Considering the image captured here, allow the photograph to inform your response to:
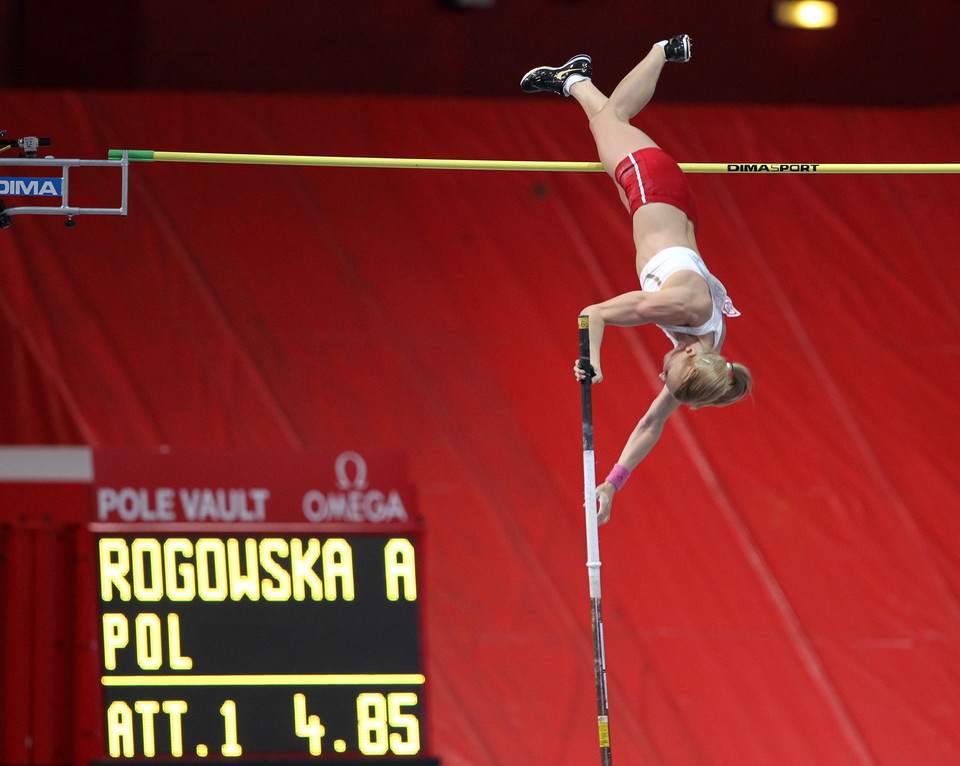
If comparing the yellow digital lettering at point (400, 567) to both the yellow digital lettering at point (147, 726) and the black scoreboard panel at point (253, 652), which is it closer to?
the black scoreboard panel at point (253, 652)

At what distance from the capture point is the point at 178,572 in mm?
4141

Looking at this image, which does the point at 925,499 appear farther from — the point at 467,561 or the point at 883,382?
the point at 467,561

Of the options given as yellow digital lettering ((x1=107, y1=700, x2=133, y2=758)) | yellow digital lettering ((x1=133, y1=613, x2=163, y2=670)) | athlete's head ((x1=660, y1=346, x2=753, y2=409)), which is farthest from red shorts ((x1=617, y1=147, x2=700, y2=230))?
yellow digital lettering ((x1=107, y1=700, x2=133, y2=758))

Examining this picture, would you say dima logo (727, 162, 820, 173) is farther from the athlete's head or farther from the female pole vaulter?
the athlete's head

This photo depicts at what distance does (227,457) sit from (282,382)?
2.43 meters

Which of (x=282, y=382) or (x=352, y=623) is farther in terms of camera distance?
(x=282, y=382)

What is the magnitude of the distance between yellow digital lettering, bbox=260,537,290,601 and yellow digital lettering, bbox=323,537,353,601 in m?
0.12

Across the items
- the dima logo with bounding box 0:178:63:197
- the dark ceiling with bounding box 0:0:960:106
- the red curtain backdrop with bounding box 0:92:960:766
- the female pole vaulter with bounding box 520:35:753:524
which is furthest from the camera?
the dark ceiling with bounding box 0:0:960:106

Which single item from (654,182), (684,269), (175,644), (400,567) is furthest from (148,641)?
(654,182)

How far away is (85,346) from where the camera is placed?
21.5 feet

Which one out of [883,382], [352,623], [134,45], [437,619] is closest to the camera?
[352,623]

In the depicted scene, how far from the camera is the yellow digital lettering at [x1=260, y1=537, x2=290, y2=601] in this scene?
13.6ft

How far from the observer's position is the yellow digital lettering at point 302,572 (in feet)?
13.7

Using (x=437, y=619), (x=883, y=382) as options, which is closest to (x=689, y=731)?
(x=437, y=619)
